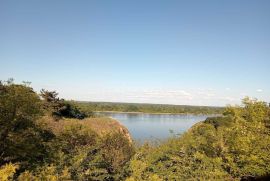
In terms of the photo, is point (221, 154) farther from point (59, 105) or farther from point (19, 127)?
point (59, 105)

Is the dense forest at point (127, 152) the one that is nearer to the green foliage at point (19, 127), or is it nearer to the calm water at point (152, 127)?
the green foliage at point (19, 127)

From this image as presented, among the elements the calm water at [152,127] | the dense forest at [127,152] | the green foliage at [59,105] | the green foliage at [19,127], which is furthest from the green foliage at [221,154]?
the green foliage at [59,105]

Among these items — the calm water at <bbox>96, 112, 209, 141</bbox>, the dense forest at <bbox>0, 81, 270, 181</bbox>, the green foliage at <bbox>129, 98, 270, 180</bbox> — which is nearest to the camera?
the dense forest at <bbox>0, 81, 270, 181</bbox>

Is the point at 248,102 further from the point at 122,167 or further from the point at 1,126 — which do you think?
the point at 1,126

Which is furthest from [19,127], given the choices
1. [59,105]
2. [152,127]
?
[152,127]

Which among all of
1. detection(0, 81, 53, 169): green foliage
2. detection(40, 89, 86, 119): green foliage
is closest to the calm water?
detection(40, 89, 86, 119): green foliage

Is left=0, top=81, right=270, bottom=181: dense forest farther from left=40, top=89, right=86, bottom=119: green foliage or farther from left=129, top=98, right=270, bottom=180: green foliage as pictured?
left=40, top=89, right=86, bottom=119: green foliage

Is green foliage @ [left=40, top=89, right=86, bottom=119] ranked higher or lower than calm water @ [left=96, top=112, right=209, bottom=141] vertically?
higher

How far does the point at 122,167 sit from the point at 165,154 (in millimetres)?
2597

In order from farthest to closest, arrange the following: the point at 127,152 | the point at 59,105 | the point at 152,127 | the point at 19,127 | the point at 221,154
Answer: the point at 152,127, the point at 59,105, the point at 127,152, the point at 221,154, the point at 19,127

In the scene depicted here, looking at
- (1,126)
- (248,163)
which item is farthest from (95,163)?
(248,163)

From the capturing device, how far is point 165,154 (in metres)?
17.9

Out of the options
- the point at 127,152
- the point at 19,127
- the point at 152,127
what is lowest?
the point at 152,127

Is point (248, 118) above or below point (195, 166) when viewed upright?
above
